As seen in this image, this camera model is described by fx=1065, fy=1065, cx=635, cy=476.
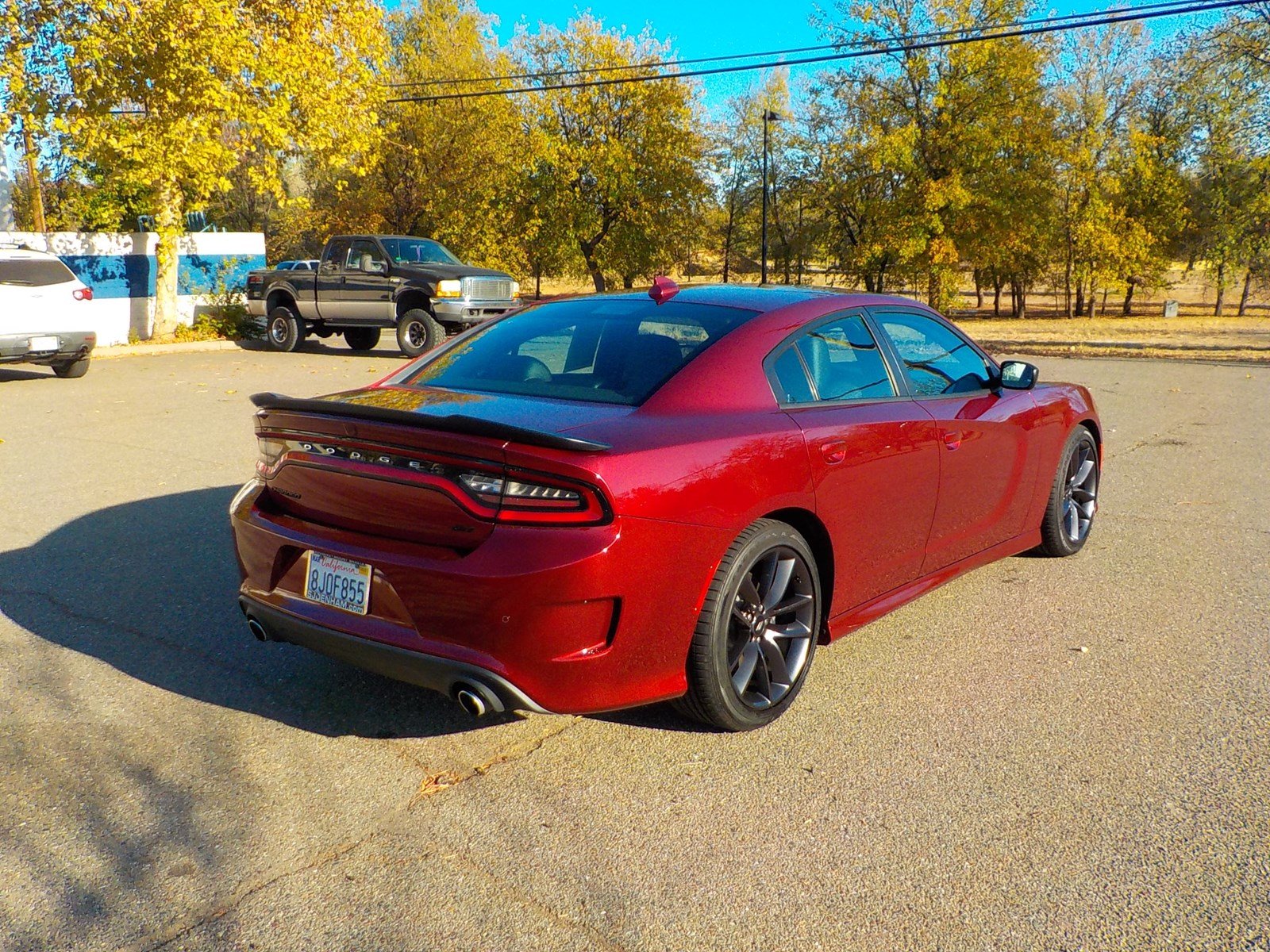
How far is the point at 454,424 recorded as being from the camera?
3230 millimetres

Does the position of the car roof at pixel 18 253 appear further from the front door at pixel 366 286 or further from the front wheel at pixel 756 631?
the front wheel at pixel 756 631

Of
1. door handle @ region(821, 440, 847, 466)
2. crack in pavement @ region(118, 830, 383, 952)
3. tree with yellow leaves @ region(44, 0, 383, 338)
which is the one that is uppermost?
tree with yellow leaves @ region(44, 0, 383, 338)

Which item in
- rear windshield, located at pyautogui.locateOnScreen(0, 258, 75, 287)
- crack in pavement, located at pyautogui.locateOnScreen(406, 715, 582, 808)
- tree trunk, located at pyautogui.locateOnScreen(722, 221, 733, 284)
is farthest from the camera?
tree trunk, located at pyautogui.locateOnScreen(722, 221, 733, 284)

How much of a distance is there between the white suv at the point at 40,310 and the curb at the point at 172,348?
408 centimetres

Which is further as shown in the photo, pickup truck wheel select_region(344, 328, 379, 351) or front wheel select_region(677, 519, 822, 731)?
pickup truck wheel select_region(344, 328, 379, 351)

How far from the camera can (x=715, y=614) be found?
3.43 meters

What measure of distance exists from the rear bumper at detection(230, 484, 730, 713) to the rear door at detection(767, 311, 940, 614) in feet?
2.46

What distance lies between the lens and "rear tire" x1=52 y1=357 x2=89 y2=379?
50.7 feet

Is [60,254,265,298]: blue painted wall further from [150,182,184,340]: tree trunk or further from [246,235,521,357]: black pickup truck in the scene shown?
[246,235,521,357]: black pickup truck

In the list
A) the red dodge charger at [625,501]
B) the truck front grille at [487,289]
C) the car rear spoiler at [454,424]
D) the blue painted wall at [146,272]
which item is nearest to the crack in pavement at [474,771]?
the red dodge charger at [625,501]

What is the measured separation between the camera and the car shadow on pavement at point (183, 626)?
392 cm

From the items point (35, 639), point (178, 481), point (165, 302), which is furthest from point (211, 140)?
point (35, 639)

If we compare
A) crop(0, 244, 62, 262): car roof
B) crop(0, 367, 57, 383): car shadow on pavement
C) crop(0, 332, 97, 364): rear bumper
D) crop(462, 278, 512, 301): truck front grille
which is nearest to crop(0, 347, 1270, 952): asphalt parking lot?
crop(0, 332, 97, 364): rear bumper

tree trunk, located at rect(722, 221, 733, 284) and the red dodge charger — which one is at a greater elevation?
tree trunk, located at rect(722, 221, 733, 284)
